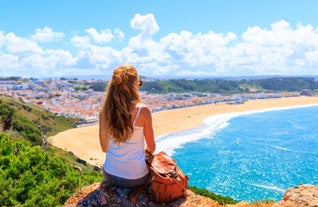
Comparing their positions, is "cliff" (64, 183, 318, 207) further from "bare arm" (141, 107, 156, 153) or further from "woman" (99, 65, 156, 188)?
"bare arm" (141, 107, 156, 153)

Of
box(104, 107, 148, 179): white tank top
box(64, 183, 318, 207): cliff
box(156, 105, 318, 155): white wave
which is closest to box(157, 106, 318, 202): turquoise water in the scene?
box(156, 105, 318, 155): white wave

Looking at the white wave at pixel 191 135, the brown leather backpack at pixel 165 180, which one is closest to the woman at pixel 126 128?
the brown leather backpack at pixel 165 180

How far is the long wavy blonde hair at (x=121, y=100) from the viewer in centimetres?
445

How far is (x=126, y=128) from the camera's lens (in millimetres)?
4480

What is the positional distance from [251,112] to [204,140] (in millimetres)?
43761

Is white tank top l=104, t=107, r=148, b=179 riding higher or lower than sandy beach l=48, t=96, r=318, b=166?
higher

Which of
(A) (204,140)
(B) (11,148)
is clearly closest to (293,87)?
(A) (204,140)

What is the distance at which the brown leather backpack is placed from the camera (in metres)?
4.69

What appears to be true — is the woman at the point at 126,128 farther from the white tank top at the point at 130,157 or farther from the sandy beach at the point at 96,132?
the sandy beach at the point at 96,132

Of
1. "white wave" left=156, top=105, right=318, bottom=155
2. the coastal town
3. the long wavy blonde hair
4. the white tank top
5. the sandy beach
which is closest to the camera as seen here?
the long wavy blonde hair

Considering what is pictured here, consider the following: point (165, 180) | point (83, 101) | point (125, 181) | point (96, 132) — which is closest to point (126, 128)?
point (125, 181)

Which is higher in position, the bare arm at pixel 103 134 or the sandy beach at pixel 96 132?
the bare arm at pixel 103 134

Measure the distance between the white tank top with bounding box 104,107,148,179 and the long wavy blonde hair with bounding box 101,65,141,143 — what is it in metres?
0.10

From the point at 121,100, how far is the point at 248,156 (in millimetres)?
36047
